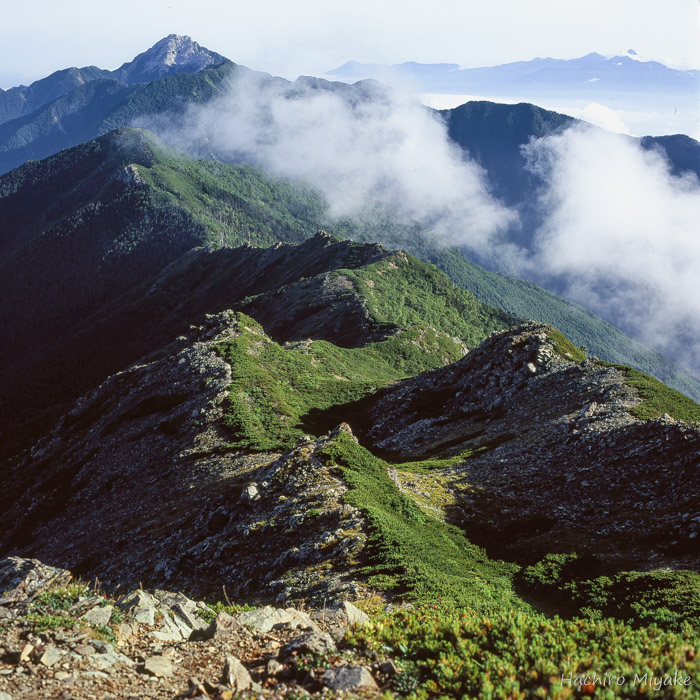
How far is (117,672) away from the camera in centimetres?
1288

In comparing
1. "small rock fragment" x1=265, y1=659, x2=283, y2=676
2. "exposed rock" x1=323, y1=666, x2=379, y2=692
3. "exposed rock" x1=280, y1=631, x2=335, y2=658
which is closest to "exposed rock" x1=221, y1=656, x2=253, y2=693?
"small rock fragment" x1=265, y1=659, x2=283, y2=676

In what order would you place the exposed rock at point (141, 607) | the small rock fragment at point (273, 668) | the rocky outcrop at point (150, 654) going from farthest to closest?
the exposed rock at point (141, 607)
the small rock fragment at point (273, 668)
the rocky outcrop at point (150, 654)

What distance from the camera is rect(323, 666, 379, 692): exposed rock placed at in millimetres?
12164

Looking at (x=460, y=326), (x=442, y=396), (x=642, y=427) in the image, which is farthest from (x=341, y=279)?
(x=642, y=427)

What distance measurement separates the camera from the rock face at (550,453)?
2891 centimetres

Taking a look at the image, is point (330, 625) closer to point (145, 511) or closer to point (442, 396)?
point (145, 511)

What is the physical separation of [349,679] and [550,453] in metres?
31.8

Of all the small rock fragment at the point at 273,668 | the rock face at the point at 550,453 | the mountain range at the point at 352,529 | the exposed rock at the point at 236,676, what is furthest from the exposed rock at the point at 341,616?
the rock face at the point at 550,453

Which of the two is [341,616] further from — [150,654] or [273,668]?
[150,654]

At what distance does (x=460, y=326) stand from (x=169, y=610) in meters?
143

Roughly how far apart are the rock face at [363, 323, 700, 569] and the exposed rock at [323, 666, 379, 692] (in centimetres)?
1776

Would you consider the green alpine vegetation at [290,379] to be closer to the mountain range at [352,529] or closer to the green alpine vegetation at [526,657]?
the mountain range at [352,529]

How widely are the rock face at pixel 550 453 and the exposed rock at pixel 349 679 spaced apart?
17.8 m

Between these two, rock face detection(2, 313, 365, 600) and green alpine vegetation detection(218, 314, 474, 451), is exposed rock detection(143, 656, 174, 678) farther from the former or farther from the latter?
green alpine vegetation detection(218, 314, 474, 451)
